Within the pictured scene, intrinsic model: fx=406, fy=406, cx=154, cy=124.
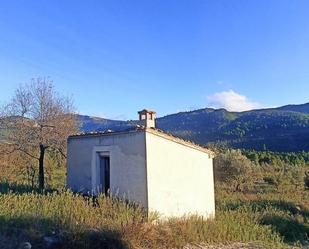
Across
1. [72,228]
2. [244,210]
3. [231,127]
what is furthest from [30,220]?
[231,127]

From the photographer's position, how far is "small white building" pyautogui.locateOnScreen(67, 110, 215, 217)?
49.7 feet

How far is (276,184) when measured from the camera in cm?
4347

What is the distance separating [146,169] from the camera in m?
15.0

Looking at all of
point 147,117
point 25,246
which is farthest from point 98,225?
point 147,117

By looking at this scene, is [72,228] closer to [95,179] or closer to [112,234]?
[112,234]

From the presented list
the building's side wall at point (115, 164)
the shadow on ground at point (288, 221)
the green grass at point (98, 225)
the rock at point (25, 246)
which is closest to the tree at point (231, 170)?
the shadow on ground at point (288, 221)

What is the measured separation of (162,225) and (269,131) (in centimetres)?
9231

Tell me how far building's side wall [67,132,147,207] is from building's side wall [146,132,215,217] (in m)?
0.35

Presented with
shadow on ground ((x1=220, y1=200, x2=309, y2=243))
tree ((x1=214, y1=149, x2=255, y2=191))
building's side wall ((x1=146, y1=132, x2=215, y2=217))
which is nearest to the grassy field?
building's side wall ((x1=146, y1=132, x2=215, y2=217))

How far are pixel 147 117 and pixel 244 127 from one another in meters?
96.0

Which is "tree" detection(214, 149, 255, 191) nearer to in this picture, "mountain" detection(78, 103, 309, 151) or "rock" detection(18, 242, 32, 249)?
"rock" detection(18, 242, 32, 249)

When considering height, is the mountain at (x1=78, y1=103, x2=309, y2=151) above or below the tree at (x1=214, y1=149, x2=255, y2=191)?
above

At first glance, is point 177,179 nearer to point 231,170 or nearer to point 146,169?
point 146,169

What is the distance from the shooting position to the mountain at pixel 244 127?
90.0 metres
